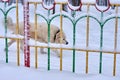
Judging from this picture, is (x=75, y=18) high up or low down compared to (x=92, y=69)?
up

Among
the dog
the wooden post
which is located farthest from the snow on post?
the dog

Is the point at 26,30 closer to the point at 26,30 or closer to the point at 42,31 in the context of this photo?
the point at 26,30

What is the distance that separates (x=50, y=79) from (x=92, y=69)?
1362 millimetres

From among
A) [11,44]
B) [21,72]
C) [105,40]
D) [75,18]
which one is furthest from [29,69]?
[105,40]

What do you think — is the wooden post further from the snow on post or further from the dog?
the dog

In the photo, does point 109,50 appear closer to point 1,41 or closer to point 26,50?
point 26,50

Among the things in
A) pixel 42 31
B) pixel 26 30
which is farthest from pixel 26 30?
pixel 42 31

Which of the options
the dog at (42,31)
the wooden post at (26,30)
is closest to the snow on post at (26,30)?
the wooden post at (26,30)

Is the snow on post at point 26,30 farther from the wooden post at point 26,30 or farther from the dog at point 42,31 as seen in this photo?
the dog at point 42,31

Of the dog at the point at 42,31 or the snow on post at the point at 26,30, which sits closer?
the snow on post at the point at 26,30

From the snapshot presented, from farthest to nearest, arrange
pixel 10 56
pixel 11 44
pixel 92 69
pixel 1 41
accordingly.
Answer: pixel 1 41
pixel 11 44
pixel 10 56
pixel 92 69

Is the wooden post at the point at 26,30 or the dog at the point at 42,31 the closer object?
the wooden post at the point at 26,30

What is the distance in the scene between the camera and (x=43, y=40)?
24.4 ft

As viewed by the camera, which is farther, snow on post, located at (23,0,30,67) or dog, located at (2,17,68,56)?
dog, located at (2,17,68,56)
